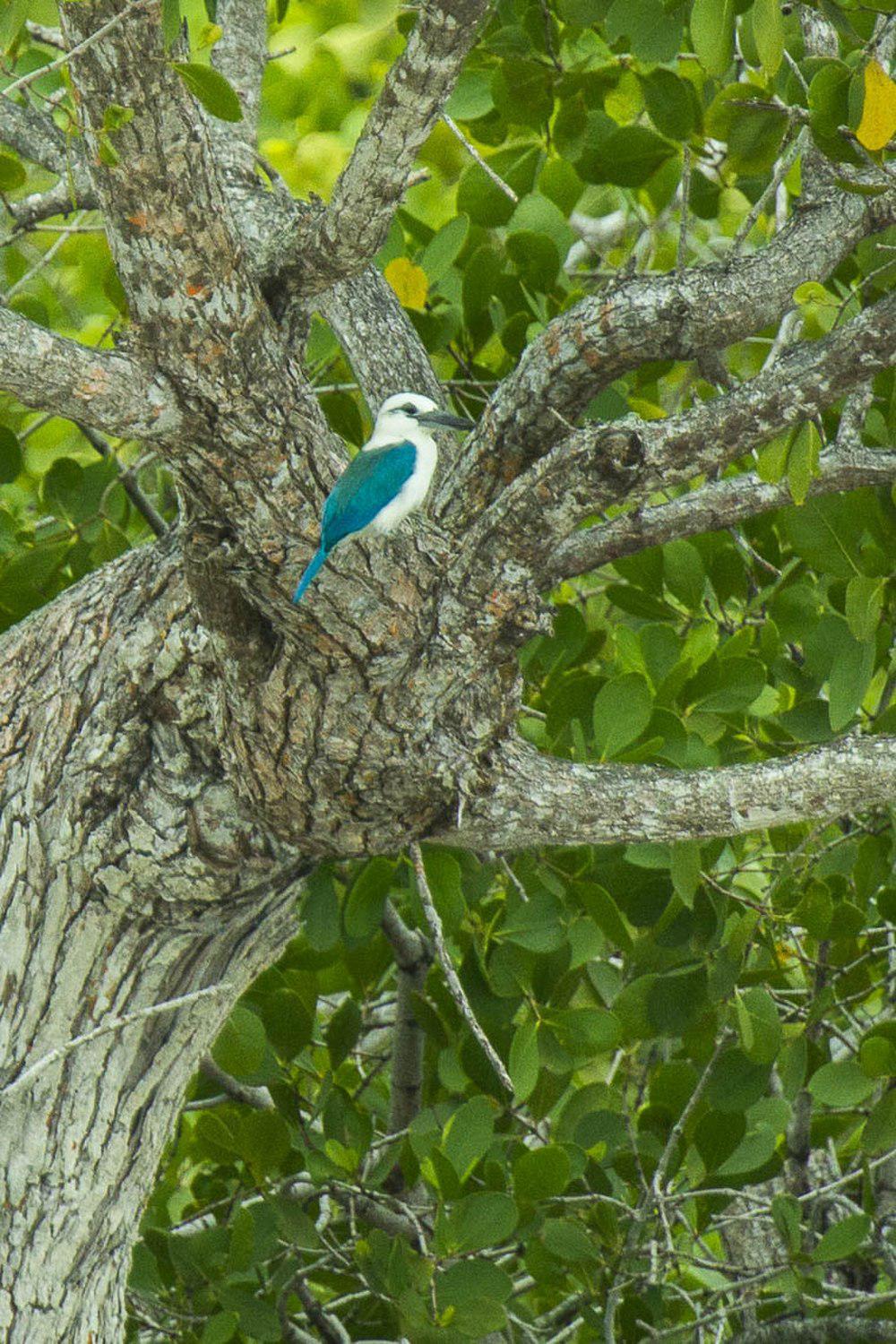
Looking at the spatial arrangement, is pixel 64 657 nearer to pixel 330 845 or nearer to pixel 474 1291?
pixel 330 845

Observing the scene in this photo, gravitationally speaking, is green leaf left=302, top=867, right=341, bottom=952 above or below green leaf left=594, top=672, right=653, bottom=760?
below

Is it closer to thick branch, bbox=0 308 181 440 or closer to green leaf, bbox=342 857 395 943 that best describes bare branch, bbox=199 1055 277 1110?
green leaf, bbox=342 857 395 943

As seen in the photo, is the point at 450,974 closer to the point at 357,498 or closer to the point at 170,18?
the point at 357,498

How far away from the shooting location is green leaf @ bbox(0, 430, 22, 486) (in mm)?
2971

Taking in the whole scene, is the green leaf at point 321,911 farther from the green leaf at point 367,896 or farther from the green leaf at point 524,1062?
the green leaf at point 524,1062

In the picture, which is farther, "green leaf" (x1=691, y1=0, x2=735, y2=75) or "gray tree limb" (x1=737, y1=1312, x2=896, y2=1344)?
"gray tree limb" (x1=737, y1=1312, x2=896, y2=1344)

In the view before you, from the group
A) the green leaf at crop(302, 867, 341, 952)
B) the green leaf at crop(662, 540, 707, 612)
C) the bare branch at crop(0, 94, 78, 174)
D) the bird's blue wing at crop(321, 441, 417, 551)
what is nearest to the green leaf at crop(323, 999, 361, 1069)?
the green leaf at crop(302, 867, 341, 952)

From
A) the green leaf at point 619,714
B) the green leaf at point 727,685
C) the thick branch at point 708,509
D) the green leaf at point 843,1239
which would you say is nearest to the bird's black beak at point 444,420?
the thick branch at point 708,509

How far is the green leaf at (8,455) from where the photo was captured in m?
2.97

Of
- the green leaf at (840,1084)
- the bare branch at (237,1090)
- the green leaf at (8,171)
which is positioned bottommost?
the green leaf at (840,1084)

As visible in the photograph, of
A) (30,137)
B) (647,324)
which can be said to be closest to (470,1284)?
(647,324)

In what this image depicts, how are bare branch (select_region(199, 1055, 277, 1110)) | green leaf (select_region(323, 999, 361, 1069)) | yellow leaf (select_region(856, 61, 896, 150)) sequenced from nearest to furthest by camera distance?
yellow leaf (select_region(856, 61, 896, 150)) → green leaf (select_region(323, 999, 361, 1069)) → bare branch (select_region(199, 1055, 277, 1110))

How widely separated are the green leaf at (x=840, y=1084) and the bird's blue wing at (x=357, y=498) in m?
1.29

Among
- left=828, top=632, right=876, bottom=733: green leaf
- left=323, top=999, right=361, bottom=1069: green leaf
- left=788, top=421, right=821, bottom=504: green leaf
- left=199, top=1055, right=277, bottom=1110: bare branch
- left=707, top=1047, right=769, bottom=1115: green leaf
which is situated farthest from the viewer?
left=199, top=1055, right=277, bottom=1110: bare branch
